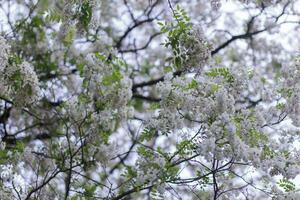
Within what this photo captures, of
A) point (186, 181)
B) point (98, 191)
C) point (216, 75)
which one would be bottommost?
point (186, 181)

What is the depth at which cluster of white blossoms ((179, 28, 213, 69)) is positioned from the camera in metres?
5.36

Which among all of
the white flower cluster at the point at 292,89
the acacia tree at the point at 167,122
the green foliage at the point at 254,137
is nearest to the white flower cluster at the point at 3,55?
the acacia tree at the point at 167,122

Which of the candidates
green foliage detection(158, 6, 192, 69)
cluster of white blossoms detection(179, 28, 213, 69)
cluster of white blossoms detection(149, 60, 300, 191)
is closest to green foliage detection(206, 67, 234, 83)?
cluster of white blossoms detection(149, 60, 300, 191)

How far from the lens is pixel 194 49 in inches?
212

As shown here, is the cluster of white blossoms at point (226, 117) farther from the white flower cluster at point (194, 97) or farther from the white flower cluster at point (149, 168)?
the white flower cluster at point (149, 168)

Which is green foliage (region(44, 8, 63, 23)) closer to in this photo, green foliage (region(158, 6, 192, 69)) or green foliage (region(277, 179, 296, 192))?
green foliage (region(158, 6, 192, 69))

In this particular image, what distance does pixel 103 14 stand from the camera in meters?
10.9

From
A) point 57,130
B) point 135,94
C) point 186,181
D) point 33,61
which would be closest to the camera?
point 186,181

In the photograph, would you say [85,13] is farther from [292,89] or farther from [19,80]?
[292,89]

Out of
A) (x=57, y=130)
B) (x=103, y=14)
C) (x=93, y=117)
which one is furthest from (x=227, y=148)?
(x=103, y=14)

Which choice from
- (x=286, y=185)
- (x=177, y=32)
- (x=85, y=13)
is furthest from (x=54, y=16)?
(x=286, y=185)

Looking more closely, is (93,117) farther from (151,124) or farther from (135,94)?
(135,94)

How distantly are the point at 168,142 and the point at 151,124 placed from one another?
4.93m

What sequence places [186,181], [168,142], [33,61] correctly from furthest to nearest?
1. [168,142]
2. [33,61]
3. [186,181]
